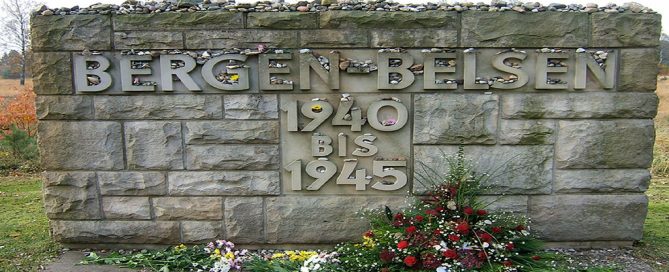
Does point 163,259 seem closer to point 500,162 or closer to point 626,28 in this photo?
point 500,162

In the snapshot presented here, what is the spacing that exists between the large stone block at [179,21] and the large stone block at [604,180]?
2.73 metres

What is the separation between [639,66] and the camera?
3.47 meters

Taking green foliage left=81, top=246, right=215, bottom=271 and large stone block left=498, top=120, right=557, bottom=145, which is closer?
green foliage left=81, top=246, right=215, bottom=271

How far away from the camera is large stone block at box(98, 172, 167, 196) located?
11.8 ft

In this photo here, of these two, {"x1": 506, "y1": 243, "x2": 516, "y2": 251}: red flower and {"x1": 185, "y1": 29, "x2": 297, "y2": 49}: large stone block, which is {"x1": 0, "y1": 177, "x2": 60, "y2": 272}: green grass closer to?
{"x1": 185, "y1": 29, "x2": 297, "y2": 49}: large stone block

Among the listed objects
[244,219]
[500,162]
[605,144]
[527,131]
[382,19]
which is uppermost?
[382,19]

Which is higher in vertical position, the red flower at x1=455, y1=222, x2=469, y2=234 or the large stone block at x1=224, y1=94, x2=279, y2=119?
the large stone block at x1=224, y1=94, x2=279, y2=119

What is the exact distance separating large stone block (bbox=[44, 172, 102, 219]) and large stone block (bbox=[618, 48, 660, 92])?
4123 millimetres

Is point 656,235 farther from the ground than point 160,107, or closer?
closer

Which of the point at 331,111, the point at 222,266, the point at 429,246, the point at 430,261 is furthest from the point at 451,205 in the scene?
the point at 222,266

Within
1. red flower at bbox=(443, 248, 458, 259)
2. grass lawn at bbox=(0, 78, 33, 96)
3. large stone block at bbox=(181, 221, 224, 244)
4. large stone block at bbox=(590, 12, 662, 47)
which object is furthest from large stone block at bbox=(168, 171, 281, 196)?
grass lawn at bbox=(0, 78, 33, 96)

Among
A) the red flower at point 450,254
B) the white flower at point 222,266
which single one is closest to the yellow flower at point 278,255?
the white flower at point 222,266

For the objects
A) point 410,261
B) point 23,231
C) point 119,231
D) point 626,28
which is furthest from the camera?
point 23,231

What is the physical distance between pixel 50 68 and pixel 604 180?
4.30m
